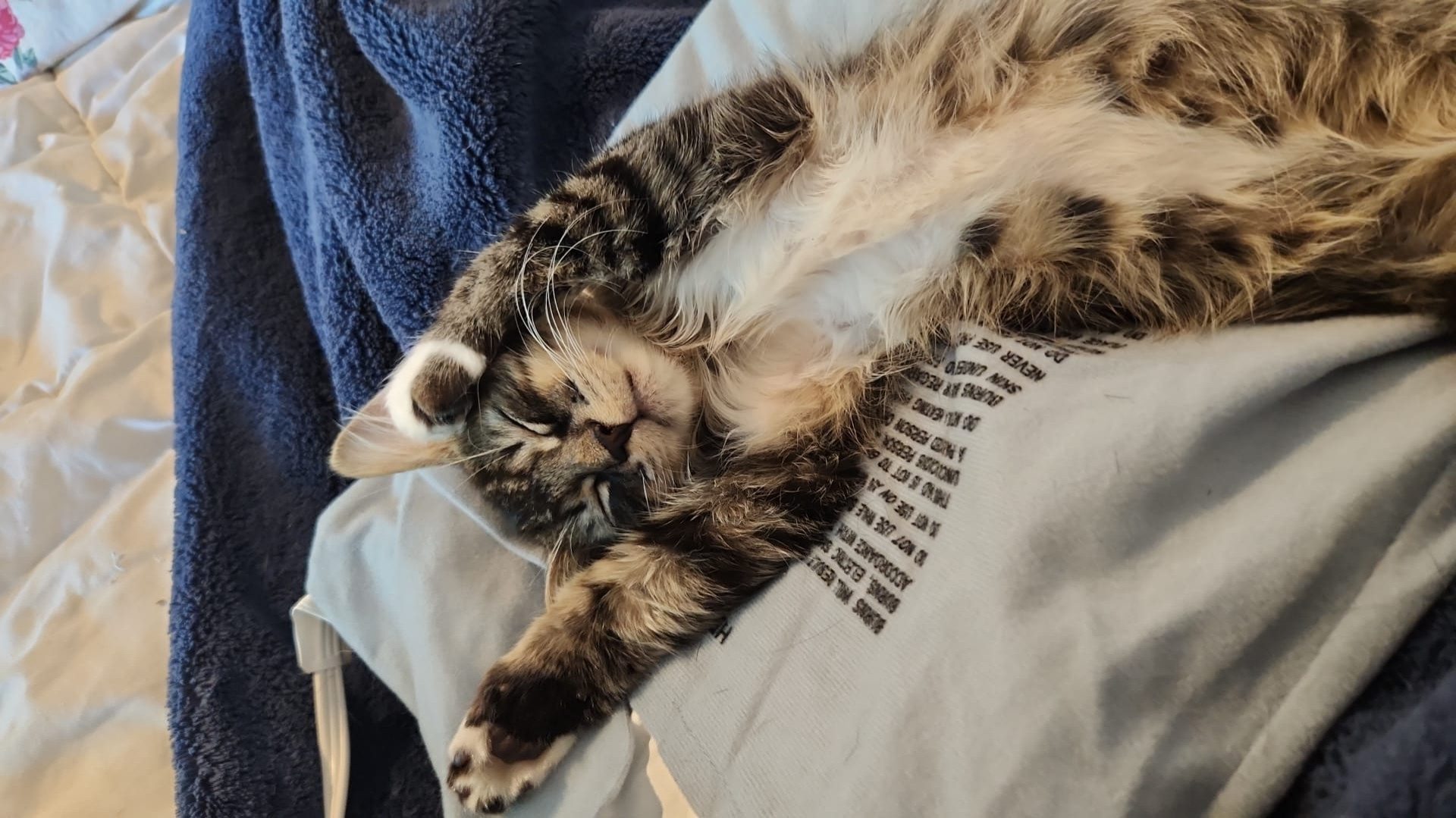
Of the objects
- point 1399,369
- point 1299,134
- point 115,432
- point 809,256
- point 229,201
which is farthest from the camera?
point 229,201

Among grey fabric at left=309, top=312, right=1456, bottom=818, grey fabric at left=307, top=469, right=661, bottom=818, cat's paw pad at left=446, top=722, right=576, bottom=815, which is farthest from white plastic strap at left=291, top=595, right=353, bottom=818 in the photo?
grey fabric at left=309, top=312, right=1456, bottom=818

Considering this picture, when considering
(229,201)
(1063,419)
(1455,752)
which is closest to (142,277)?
(229,201)

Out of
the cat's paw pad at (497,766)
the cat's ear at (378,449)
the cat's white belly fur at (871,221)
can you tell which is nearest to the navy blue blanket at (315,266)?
the cat's ear at (378,449)

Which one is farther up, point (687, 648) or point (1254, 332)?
point (1254, 332)

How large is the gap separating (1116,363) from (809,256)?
33cm

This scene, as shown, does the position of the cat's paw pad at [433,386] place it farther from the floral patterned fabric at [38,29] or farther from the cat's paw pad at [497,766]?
the floral patterned fabric at [38,29]

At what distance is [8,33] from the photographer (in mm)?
1628

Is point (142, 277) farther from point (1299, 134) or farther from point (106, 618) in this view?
point (1299, 134)

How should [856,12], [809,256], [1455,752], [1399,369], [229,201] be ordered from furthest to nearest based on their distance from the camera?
[229,201] → [856,12] → [809,256] → [1399,369] → [1455,752]

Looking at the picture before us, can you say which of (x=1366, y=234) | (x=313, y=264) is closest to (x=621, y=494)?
(x=313, y=264)

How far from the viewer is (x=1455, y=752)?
49 centimetres

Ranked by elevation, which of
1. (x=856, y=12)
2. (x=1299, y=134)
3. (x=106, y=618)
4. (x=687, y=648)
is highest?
(x=856, y=12)

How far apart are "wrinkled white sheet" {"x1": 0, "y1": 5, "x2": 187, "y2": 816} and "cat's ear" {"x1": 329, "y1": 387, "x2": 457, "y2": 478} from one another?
1.19 ft

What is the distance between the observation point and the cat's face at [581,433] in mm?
973
